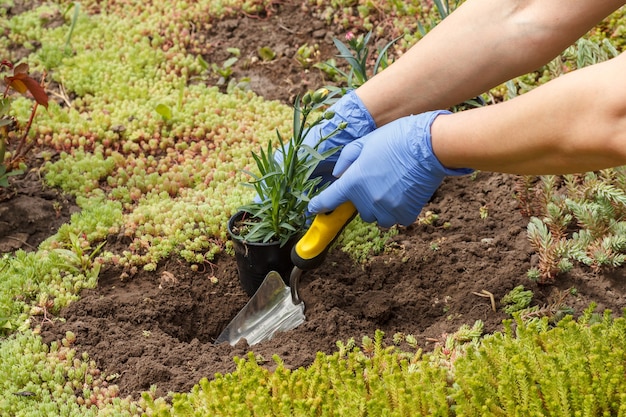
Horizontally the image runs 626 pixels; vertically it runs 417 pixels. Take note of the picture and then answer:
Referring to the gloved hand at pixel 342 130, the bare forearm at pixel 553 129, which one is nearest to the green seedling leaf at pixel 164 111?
the gloved hand at pixel 342 130

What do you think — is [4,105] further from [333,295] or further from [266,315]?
[333,295]

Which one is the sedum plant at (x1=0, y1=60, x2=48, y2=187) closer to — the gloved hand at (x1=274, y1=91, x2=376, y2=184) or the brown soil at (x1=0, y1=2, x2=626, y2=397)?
the brown soil at (x1=0, y1=2, x2=626, y2=397)

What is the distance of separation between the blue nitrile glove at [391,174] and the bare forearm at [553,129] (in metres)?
0.12

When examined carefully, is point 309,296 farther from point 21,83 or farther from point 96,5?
point 96,5

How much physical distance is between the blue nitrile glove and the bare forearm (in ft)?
0.40

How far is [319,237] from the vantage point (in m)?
3.02

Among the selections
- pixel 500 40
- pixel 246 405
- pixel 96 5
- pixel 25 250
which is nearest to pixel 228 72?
pixel 96 5

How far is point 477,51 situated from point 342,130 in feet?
2.30

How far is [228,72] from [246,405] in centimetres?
306

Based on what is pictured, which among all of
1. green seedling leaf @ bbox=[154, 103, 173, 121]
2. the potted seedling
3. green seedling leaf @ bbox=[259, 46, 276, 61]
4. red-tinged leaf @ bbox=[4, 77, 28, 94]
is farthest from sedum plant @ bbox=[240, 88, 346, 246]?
green seedling leaf @ bbox=[259, 46, 276, 61]

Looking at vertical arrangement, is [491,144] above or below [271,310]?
above

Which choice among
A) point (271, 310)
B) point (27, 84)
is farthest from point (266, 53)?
point (271, 310)

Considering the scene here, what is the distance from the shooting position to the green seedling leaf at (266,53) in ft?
16.7

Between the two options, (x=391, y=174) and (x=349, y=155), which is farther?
(x=349, y=155)
